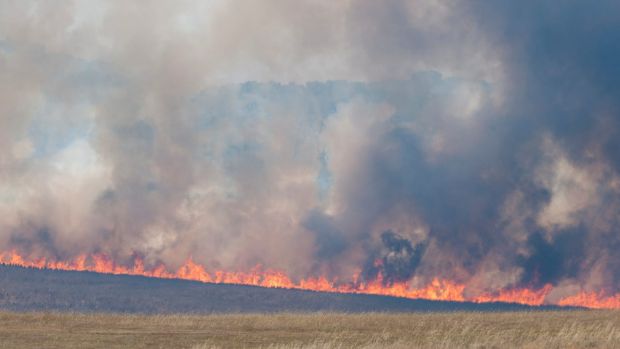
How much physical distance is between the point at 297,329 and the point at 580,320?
89.6 ft

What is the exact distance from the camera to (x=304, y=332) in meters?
59.4

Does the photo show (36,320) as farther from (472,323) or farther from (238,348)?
(472,323)

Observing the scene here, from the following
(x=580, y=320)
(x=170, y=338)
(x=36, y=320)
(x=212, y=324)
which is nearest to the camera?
(x=170, y=338)

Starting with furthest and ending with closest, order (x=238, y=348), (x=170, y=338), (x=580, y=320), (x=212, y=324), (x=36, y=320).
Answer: (x=580, y=320) < (x=212, y=324) < (x=36, y=320) < (x=170, y=338) < (x=238, y=348)

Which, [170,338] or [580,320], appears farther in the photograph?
[580,320]

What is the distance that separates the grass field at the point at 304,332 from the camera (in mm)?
47312

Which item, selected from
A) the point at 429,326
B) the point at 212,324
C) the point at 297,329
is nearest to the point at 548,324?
the point at 429,326

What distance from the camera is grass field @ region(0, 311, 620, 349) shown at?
1863 inches

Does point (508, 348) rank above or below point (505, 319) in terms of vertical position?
below

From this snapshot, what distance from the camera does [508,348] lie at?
146 ft

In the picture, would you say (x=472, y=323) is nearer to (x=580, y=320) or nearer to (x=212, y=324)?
(x=580, y=320)

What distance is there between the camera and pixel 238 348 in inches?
1860

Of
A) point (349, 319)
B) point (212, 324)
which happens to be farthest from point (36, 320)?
point (349, 319)

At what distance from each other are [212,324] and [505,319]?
89.0 feet
